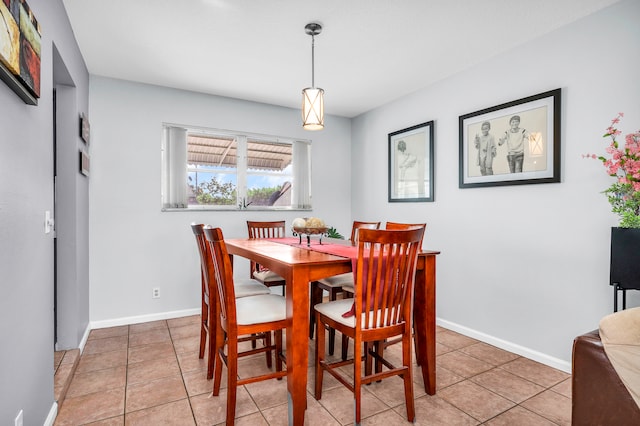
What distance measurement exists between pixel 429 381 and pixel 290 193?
297cm

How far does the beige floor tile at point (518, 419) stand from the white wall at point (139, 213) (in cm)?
300

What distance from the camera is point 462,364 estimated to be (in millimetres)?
2652

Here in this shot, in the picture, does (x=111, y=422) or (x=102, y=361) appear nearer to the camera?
(x=111, y=422)

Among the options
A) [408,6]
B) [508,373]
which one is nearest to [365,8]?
[408,6]

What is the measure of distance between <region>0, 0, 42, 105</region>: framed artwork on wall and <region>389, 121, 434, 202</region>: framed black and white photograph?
129 inches

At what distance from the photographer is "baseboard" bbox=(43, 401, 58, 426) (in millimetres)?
1804

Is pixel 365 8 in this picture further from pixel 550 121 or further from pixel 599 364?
pixel 599 364

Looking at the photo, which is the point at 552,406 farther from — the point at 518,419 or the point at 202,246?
the point at 202,246

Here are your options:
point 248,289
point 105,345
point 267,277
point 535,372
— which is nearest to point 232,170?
point 267,277

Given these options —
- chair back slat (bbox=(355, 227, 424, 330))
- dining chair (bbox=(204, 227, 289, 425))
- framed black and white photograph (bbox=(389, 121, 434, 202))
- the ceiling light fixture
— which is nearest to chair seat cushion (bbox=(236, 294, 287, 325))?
dining chair (bbox=(204, 227, 289, 425))

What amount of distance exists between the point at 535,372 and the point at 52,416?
3.06 m

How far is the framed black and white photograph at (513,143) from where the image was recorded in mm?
2654

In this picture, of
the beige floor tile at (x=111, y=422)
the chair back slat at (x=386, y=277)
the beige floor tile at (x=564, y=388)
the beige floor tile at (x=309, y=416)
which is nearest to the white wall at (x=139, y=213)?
the beige floor tile at (x=111, y=422)

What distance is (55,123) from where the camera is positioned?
267 cm
